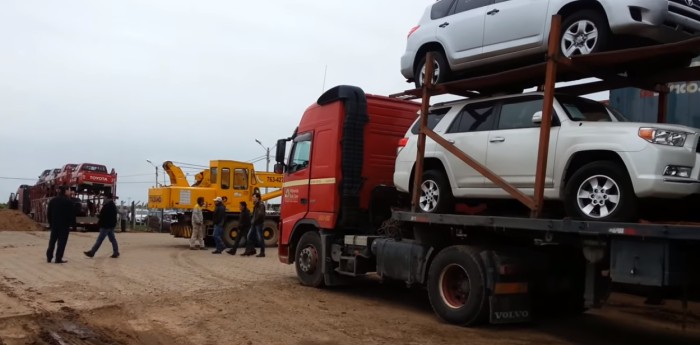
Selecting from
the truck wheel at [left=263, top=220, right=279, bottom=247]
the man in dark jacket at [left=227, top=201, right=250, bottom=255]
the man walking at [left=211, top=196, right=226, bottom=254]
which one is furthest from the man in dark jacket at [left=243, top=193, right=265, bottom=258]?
the truck wheel at [left=263, top=220, right=279, bottom=247]

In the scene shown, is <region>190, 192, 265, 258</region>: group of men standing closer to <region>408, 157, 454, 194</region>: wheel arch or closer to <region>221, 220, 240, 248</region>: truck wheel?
<region>221, 220, 240, 248</region>: truck wheel

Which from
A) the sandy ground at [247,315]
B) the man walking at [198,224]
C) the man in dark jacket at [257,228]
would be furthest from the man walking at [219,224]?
the sandy ground at [247,315]

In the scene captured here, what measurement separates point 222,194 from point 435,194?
13.8m

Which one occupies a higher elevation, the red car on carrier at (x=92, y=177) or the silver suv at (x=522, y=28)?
the silver suv at (x=522, y=28)

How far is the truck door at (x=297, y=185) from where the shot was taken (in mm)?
10961

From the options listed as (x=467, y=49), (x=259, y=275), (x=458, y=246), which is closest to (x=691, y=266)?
(x=458, y=246)

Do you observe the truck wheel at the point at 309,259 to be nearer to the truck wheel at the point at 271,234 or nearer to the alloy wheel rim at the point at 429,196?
the alloy wheel rim at the point at 429,196

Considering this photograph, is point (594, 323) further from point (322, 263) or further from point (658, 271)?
point (322, 263)

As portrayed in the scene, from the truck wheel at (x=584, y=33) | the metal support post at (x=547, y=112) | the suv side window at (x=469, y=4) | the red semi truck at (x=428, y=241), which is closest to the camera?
the red semi truck at (x=428, y=241)

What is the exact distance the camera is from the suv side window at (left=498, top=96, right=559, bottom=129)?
6.99 meters

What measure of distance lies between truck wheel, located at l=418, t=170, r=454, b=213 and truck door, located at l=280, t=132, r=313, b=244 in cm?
318

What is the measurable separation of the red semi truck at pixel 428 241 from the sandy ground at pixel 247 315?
403 millimetres

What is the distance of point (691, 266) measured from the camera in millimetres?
5586

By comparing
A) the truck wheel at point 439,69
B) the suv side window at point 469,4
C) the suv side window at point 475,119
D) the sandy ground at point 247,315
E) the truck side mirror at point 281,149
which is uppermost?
the suv side window at point 469,4
